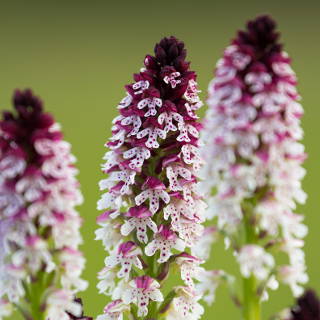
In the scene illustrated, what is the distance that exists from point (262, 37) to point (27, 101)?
0.89 m

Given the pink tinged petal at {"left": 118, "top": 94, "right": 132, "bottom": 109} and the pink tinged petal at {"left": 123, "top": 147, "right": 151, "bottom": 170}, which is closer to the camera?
the pink tinged petal at {"left": 123, "top": 147, "right": 151, "bottom": 170}

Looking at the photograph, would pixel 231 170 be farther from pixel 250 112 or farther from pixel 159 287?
pixel 159 287

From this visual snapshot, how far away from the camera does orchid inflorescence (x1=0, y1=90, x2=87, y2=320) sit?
118 inches

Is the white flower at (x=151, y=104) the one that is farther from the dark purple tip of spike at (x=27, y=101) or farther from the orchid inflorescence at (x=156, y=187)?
the dark purple tip of spike at (x=27, y=101)

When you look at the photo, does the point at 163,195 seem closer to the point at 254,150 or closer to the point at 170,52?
the point at 170,52

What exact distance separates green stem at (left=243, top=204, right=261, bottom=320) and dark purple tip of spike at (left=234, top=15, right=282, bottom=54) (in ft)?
1.90

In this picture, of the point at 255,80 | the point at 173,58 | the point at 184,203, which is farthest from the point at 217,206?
the point at 173,58

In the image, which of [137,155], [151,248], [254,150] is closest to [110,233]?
[151,248]

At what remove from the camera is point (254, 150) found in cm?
302

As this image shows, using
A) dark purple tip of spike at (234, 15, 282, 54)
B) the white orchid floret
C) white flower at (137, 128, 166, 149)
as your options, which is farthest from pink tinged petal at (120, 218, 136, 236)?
dark purple tip of spike at (234, 15, 282, 54)

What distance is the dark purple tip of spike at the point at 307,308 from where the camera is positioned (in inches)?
112

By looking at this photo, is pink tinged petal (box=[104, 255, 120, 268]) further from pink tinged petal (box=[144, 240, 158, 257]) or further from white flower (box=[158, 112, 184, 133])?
white flower (box=[158, 112, 184, 133])

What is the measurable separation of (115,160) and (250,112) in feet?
3.19

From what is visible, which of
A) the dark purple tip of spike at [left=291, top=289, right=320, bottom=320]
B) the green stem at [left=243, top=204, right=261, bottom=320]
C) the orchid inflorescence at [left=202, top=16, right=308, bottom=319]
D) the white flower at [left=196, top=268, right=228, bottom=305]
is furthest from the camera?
the white flower at [left=196, top=268, right=228, bottom=305]
